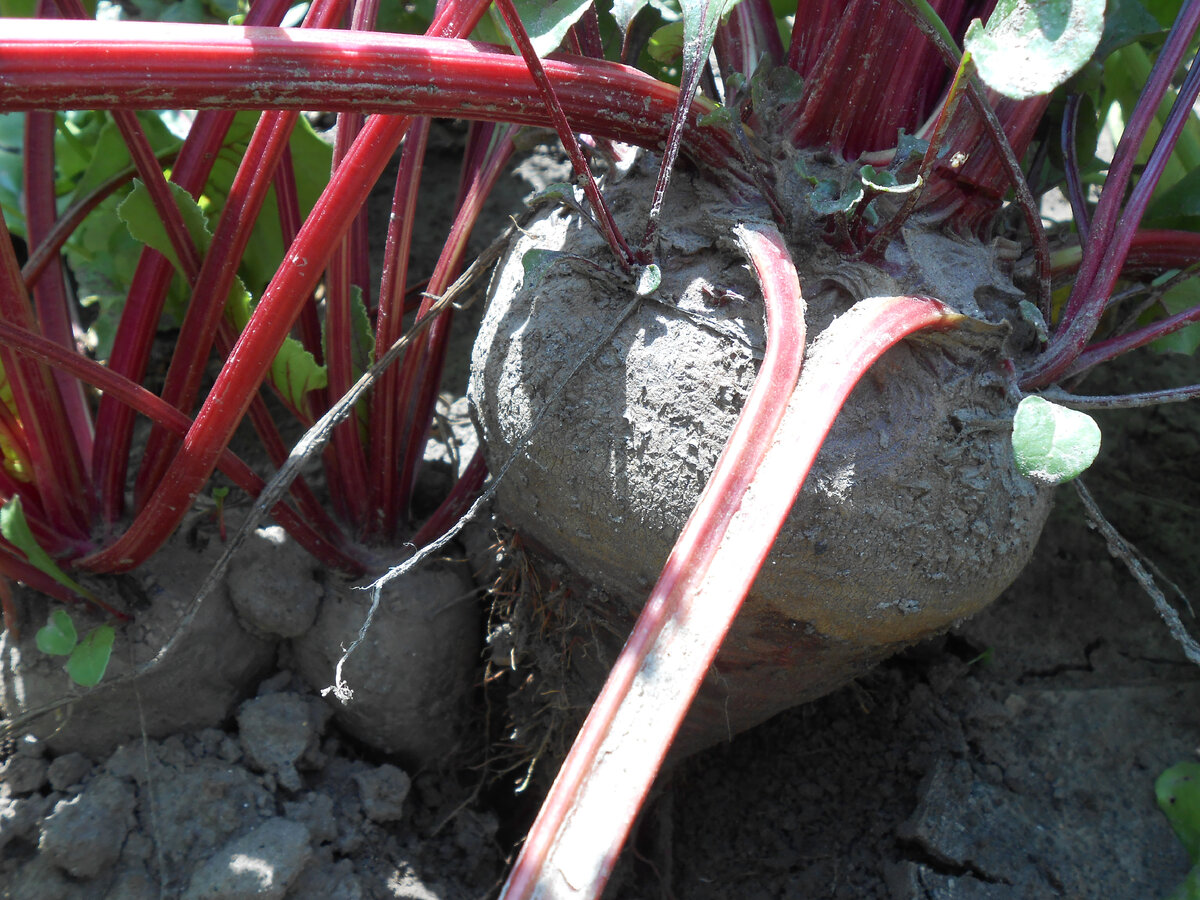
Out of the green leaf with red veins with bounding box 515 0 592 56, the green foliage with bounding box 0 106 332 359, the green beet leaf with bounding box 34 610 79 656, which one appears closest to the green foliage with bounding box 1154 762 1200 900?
the green leaf with red veins with bounding box 515 0 592 56

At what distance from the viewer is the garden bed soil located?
1.01 metres

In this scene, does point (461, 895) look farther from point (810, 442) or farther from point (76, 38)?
point (76, 38)

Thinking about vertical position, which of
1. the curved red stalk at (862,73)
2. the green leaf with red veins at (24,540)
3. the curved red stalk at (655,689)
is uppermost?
the curved red stalk at (862,73)

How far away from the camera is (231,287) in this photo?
1.01 meters

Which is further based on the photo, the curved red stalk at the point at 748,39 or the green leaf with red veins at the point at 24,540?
the curved red stalk at the point at 748,39

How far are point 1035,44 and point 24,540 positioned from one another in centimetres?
106

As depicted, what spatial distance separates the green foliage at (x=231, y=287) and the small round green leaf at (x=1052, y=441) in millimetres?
761

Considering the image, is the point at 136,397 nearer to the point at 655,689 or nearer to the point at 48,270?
the point at 48,270

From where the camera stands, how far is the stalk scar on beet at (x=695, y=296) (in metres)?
0.71

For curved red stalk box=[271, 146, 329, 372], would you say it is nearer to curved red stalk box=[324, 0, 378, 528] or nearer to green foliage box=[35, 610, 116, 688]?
curved red stalk box=[324, 0, 378, 528]

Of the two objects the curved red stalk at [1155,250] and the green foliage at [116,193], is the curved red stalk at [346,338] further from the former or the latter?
the curved red stalk at [1155,250]

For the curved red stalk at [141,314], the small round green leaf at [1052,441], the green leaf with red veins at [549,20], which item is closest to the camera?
the small round green leaf at [1052,441]

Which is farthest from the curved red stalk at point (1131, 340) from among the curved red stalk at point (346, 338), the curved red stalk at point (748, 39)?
the curved red stalk at point (346, 338)

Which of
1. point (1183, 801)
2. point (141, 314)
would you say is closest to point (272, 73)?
point (141, 314)
